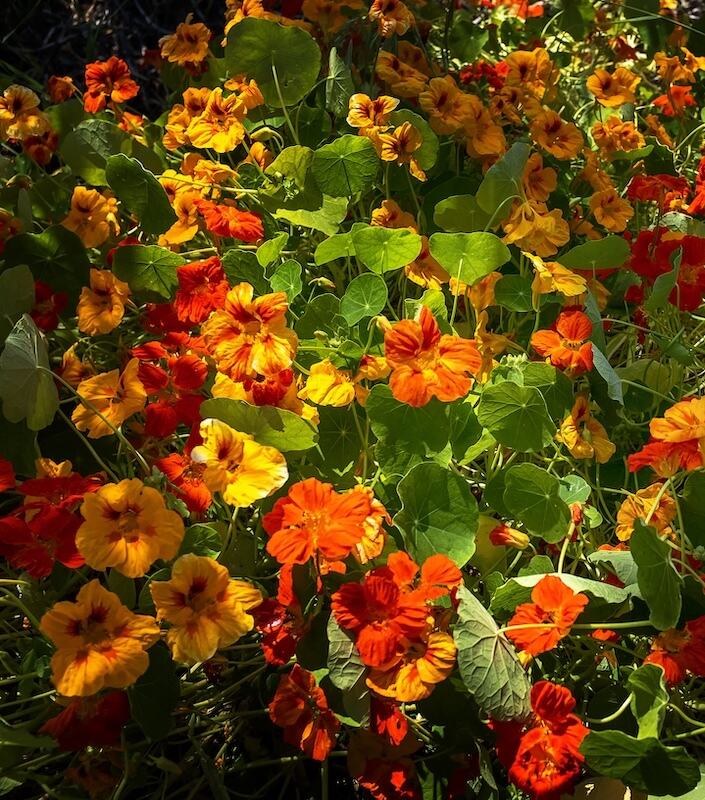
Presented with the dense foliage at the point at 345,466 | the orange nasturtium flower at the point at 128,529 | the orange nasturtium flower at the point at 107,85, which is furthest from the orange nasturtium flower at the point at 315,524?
the orange nasturtium flower at the point at 107,85

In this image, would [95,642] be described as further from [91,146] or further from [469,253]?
[91,146]

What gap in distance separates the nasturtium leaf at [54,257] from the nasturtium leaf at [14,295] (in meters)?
0.15

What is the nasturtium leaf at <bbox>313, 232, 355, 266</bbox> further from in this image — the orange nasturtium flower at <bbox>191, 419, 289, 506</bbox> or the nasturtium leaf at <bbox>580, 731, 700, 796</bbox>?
the nasturtium leaf at <bbox>580, 731, 700, 796</bbox>

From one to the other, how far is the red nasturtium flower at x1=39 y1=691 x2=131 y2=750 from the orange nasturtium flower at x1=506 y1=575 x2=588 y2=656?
1.42 feet

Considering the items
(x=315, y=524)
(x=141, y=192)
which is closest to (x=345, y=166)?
(x=141, y=192)

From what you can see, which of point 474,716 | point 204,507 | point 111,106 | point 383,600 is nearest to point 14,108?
point 111,106

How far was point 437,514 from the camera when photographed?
40.4 inches

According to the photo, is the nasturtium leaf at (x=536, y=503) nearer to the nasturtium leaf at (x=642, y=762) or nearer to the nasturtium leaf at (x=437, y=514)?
the nasturtium leaf at (x=437, y=514)

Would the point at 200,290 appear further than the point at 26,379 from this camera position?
Yes

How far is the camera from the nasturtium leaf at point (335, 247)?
1.25 metres

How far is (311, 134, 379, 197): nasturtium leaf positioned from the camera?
1299 millimetres

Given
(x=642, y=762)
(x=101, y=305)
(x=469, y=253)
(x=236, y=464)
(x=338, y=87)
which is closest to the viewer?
(x=642, y=762)

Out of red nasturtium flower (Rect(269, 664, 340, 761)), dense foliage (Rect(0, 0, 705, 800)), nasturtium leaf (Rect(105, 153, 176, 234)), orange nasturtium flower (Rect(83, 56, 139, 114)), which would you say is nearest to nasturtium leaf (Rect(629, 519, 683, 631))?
dense foliage (Rect(0, 0, 705, 800))

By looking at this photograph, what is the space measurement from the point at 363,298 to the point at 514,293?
0.22m
